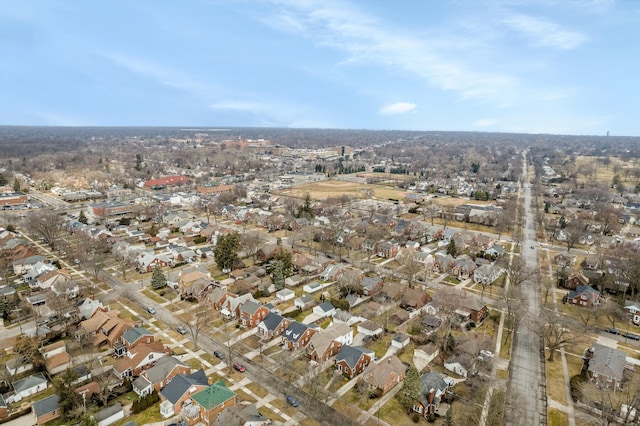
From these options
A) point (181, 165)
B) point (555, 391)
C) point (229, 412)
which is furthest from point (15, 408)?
point (181, 165)

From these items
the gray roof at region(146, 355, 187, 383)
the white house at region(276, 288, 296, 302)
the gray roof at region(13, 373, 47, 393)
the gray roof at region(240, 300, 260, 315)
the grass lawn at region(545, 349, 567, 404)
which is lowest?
the grass lawn at region(545, 349, 567, 404)

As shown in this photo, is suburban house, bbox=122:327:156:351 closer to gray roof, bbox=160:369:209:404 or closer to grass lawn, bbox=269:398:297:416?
gray roof, bbox=160:369:209:404

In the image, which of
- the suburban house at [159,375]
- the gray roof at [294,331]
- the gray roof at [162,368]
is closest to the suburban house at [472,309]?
the gray roof at [294,331]

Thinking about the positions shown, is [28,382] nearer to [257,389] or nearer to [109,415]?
[109,415]

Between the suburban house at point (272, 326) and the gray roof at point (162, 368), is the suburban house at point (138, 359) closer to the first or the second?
the gray roof at point (162, 368)

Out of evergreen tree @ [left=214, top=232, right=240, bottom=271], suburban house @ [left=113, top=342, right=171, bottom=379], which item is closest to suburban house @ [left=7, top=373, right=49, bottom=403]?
suburban house @ [left=113, top=342, right=171, bottom=379]

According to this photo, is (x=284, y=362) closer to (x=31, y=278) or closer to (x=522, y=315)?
(x=522, y=315)

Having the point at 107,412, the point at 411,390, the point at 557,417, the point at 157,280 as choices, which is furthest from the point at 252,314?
the point at 557,417
